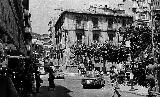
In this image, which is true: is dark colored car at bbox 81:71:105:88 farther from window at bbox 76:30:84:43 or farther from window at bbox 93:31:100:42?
window at bbox 93:31:100:42

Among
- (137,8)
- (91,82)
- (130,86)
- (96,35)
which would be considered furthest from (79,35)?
(130,86)

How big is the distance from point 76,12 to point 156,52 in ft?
164

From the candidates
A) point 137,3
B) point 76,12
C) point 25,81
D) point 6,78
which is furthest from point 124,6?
point 6,78

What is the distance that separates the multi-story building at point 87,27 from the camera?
61750mm

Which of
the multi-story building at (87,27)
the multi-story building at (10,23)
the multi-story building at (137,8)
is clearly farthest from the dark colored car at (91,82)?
the multi-story building at (137,8)

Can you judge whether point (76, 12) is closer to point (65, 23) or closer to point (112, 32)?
point (65, 23)

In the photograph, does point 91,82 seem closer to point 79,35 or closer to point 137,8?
point 79,35

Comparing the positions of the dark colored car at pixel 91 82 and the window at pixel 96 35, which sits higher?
the window at pixel 96 35

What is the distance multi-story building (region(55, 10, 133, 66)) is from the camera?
203 feet

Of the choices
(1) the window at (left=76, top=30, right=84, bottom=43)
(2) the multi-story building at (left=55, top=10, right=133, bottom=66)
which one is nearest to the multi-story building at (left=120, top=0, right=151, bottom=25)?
(2) the multi-story building at (left=55, top=10, right=133, bottom=66)

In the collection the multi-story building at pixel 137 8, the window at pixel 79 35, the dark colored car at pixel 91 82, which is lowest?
the dark colored car at pixel 91 82

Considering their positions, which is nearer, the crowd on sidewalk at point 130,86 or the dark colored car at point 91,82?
the crowd on sidewalk at point 130,86

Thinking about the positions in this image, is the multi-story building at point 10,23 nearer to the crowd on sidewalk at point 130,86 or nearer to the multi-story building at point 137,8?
the crowd on sidewalk at point 130,86

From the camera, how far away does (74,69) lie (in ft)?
189
